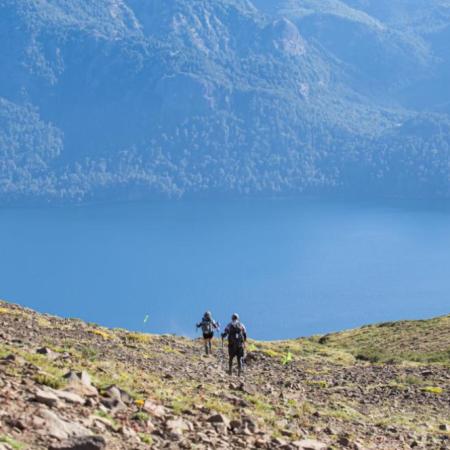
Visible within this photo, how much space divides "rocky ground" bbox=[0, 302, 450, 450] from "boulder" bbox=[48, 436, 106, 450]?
1 centimetres

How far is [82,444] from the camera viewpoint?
31.3 feet

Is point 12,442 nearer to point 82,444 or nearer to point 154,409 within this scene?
point 82,444

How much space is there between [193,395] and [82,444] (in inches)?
237

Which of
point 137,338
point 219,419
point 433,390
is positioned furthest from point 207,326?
point 219,419

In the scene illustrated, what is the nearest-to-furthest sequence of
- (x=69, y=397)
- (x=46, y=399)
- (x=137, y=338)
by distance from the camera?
(x=46, y=399), (x=69, y=397), (x=137, y=338)

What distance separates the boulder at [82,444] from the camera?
948 centimetres

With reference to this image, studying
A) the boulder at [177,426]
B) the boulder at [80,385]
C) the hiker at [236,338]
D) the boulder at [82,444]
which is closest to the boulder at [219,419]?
the boulder at [177,426]

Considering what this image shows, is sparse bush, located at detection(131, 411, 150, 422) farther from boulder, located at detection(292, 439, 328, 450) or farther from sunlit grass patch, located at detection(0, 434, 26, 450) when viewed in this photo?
sunlit grass patch, located at detection(0, 434, 26, 450)

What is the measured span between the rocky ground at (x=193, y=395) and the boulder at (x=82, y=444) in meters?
0.01

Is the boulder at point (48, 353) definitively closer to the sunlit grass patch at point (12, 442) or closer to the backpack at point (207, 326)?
the sunlit grass patch at point (12, 442)

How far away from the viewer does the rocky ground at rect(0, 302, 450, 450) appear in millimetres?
10898

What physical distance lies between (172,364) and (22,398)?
34.3 ft

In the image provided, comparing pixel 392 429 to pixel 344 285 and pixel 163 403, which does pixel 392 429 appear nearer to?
pixel 163 403

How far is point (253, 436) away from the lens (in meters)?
12.3
